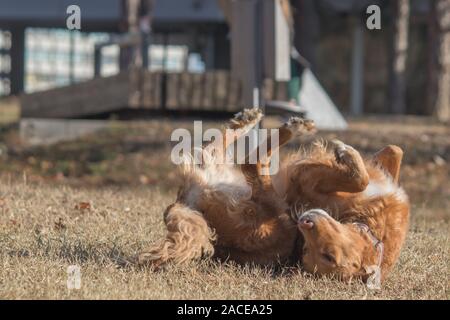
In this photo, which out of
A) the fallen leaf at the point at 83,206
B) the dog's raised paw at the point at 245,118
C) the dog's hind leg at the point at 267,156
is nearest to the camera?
the dog's hind leg at the point at 267,156

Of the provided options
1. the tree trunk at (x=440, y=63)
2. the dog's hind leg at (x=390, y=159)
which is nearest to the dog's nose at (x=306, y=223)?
the dog's hind leg at (x=390, y=159)

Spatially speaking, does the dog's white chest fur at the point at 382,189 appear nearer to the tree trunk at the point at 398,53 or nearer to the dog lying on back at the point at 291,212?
the dog lying on back at the point at 291,212

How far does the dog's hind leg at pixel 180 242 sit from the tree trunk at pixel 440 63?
53.7 ft

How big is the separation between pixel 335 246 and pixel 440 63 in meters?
17.4

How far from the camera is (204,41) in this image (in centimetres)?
2803

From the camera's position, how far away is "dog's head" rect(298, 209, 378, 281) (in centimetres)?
489

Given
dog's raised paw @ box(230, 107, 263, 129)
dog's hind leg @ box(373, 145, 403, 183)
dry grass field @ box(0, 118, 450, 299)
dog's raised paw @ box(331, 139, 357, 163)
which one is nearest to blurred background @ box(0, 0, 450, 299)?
dry grass field @ box(0, 118, 450, 299)

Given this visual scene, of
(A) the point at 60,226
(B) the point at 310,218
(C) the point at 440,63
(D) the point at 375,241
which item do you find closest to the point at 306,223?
(B) the point at 310,218

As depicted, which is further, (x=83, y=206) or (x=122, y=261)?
(x=83, y=206)

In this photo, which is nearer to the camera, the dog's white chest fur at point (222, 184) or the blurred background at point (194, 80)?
the dog's white chest fur at point (222, 184)

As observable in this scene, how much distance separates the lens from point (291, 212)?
5402 millimetres

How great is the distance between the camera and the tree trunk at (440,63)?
68.3 ft

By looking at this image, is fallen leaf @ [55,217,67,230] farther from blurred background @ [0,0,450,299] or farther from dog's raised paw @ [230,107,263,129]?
dog's raised paw @ [230,107,263,129]

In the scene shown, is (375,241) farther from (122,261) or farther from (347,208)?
(122,261)
